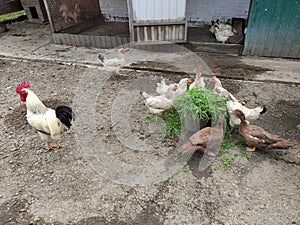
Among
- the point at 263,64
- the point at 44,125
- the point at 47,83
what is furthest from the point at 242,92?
the point at 47,83

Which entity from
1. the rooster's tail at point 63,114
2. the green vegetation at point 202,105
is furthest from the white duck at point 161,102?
the rooster's tail at point 63,114

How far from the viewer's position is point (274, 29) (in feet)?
18.4

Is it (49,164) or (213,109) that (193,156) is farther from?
(49,164)

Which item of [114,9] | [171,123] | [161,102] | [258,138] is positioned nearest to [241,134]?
[258,138]

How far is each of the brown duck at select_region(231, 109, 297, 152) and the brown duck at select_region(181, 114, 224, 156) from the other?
0.32 metres

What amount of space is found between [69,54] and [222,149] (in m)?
5.23

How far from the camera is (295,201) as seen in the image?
2.62 metres

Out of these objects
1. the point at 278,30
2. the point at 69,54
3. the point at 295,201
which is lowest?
the point at 295,201

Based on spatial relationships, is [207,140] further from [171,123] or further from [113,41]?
[113,41]

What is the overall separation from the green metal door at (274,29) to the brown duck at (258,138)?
3620 mm

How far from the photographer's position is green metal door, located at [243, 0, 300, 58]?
5320 mm

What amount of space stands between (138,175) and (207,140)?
1.06m

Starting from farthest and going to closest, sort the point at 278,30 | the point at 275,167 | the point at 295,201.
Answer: the point at 278,30 → the point at 275,167 → the point at 295,201

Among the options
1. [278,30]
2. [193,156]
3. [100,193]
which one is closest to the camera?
[100,193]
